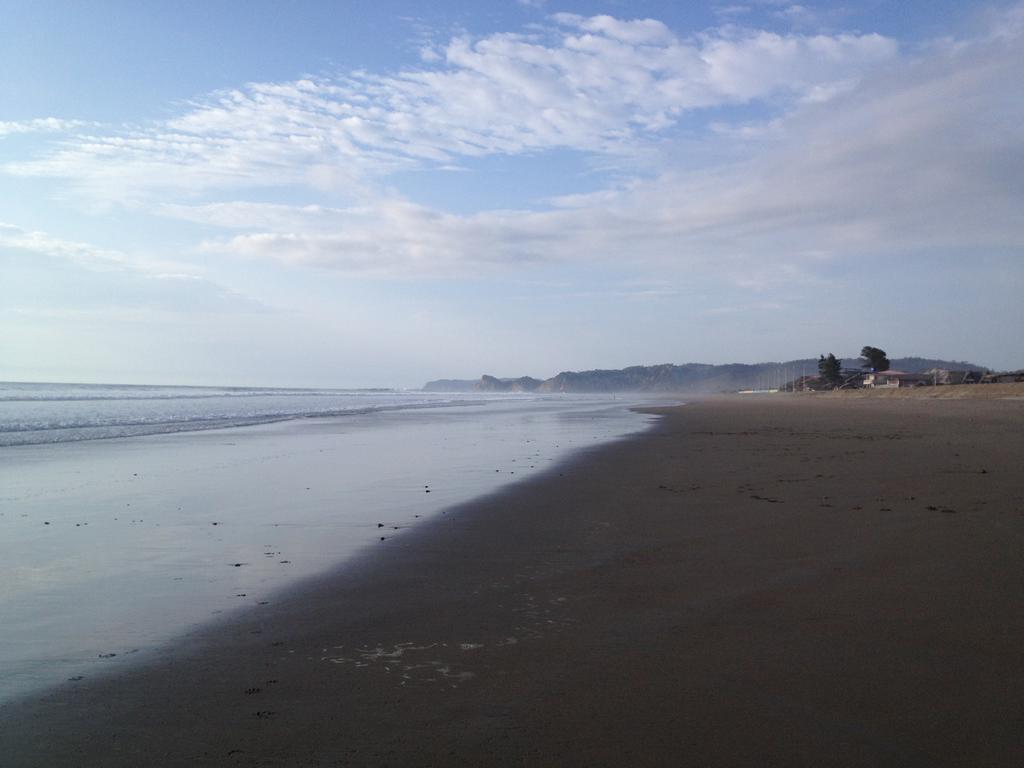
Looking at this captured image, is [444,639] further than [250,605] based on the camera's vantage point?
No

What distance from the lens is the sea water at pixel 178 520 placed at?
5012 mm

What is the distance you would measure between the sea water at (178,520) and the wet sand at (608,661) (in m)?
0.51

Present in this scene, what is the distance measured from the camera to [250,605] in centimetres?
547

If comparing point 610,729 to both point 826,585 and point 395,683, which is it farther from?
point 826,585

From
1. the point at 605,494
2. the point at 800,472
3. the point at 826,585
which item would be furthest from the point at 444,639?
the point at 800,472

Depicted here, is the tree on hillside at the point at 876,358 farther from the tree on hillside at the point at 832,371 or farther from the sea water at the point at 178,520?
the sea water at the point at 178,520

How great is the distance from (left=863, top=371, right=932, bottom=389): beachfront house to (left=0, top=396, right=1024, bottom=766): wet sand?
8668 centimetres

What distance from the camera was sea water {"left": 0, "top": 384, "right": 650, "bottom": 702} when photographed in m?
5.01

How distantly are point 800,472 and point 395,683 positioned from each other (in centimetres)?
1033

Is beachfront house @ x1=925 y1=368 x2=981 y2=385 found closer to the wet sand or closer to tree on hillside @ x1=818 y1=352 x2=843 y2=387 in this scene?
tree on hillside @ x1=818 y1=352 x2=843 y2=387

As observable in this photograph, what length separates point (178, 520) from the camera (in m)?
9.02

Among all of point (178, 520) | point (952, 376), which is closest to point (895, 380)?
point (952, 376)

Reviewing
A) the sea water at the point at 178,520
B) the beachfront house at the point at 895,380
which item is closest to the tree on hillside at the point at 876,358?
the beachfront house at the point at 895,380

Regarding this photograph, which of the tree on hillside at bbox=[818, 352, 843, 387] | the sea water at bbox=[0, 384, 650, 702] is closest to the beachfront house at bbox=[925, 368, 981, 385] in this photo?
the tree on hillside at bbox=[818, 352, 843, 387]
